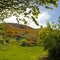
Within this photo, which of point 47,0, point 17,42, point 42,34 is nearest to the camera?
point 47,0

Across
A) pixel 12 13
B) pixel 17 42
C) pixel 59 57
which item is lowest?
pixel 59 57

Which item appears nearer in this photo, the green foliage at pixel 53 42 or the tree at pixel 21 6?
the tree at pixel 21 6

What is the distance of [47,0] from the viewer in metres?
10.6

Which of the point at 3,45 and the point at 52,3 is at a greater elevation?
the point at 52,3

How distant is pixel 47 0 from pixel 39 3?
1.28 ft

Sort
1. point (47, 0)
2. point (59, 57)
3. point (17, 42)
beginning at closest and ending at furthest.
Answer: point (47, 0) → point (17, 42) → point (59, 57)

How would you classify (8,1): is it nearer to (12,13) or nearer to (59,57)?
(12,13)

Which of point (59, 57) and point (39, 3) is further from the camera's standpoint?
point (59, 57)

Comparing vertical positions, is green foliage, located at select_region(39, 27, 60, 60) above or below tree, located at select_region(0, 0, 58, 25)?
below

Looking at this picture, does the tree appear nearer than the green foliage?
Yes

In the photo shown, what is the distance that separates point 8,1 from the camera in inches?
421

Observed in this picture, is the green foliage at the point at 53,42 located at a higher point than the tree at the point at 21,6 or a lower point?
lower

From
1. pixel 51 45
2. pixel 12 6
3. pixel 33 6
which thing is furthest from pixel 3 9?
pixel 51 45

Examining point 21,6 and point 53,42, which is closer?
point 21,6
